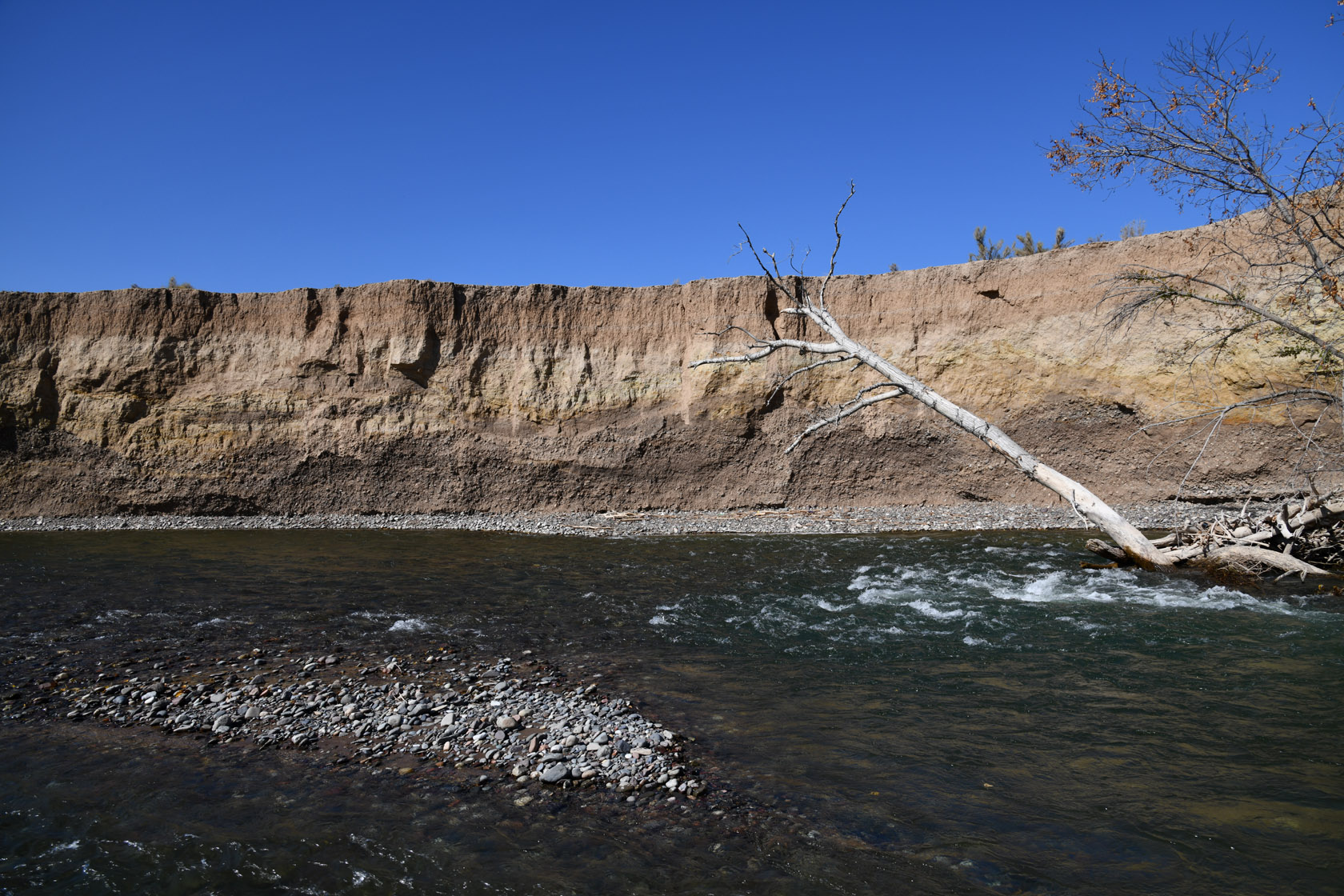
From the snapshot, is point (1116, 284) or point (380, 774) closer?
point (380, 774)

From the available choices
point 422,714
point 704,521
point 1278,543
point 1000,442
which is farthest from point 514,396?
point 1278,543

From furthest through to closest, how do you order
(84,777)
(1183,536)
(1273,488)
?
(1273,488)
(1183,536)
(84,777)

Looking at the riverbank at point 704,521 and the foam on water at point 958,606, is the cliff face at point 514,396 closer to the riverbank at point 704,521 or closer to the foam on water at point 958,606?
the riverbank at point 704,521

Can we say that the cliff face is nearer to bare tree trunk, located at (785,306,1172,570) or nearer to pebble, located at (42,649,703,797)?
bare tree trunk, located at (785,306,1172,570)

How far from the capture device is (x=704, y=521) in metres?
14.6

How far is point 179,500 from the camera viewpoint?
16.0m

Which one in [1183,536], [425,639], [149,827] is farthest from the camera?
[1183,536]

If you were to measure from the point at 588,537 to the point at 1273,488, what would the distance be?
12750mm

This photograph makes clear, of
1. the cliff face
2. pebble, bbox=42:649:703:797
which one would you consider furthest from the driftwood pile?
pebble, bbox=42:649:703:797

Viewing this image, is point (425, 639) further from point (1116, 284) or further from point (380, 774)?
point (1116, 284)

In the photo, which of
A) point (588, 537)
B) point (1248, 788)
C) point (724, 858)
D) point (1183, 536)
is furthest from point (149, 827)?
point (1183, 536)

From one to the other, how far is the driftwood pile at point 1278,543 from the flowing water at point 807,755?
23.7 inches

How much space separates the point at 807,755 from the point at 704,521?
10.5 m

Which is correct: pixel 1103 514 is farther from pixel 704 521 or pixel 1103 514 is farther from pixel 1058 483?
pixel 704 521
